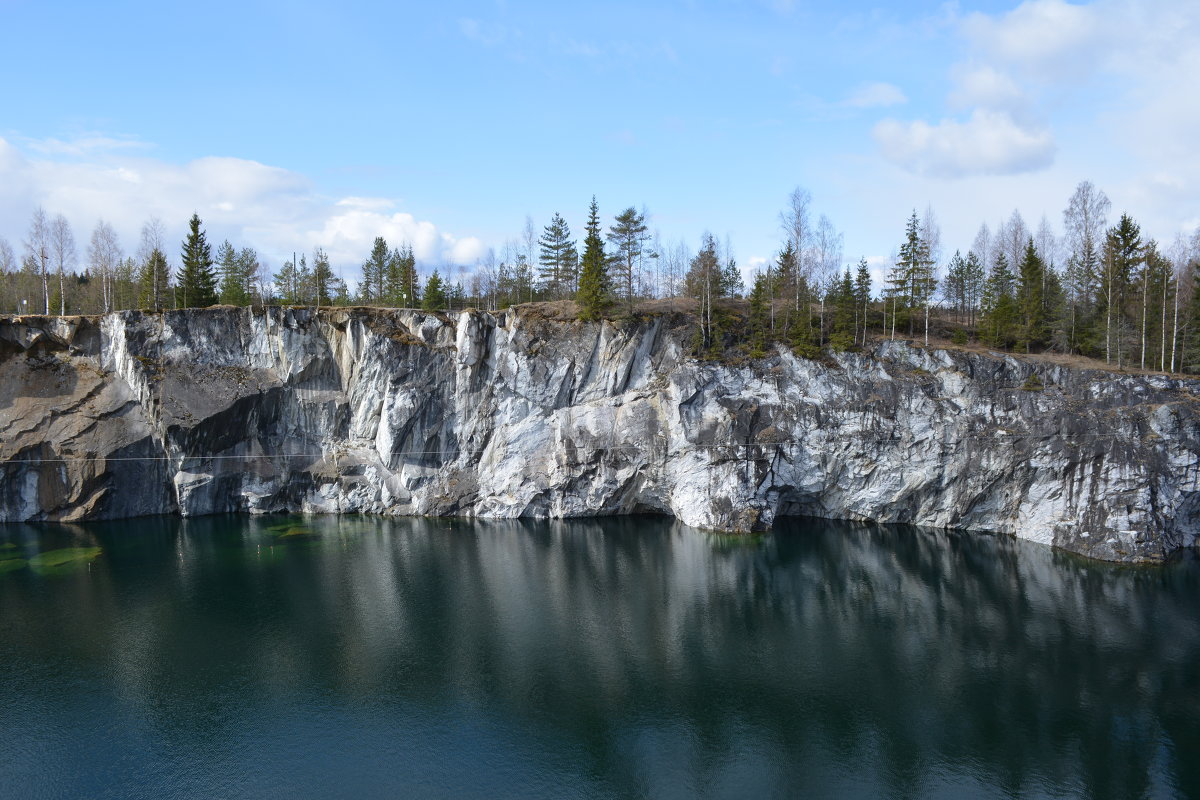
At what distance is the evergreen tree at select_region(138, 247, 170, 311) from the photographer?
5281 cm

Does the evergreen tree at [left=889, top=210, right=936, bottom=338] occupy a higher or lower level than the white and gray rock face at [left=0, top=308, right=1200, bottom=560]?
higher

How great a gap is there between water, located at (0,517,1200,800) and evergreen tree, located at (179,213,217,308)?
62.2 feet

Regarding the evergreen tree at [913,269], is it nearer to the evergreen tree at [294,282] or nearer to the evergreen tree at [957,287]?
the evergreen tree at [957,287]

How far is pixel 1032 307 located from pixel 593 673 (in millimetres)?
39563

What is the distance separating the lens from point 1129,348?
4281 centimetres

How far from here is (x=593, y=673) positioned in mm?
23234

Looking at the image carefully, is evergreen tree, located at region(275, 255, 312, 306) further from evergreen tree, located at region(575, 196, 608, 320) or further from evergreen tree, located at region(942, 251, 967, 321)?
evergreen tree, located at region(942, 251, 967, 321)

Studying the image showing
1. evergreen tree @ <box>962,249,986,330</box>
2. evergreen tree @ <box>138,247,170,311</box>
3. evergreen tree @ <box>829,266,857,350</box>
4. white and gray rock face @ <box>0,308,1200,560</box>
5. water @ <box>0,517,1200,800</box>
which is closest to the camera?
water @ <box>0,517,1200,800</box>

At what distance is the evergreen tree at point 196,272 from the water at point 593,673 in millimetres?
18973

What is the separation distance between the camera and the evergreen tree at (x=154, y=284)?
173 ft

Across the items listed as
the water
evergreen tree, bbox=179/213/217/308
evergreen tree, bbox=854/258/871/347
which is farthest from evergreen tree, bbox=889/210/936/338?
evergreen tree, bbox=179/213/217/308

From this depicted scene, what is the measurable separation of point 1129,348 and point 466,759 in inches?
1845

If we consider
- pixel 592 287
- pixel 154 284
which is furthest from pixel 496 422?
pixel 154 284

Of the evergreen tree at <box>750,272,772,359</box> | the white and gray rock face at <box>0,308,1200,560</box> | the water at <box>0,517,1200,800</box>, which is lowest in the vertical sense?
the water at <box>0,517,1200,800</box>
